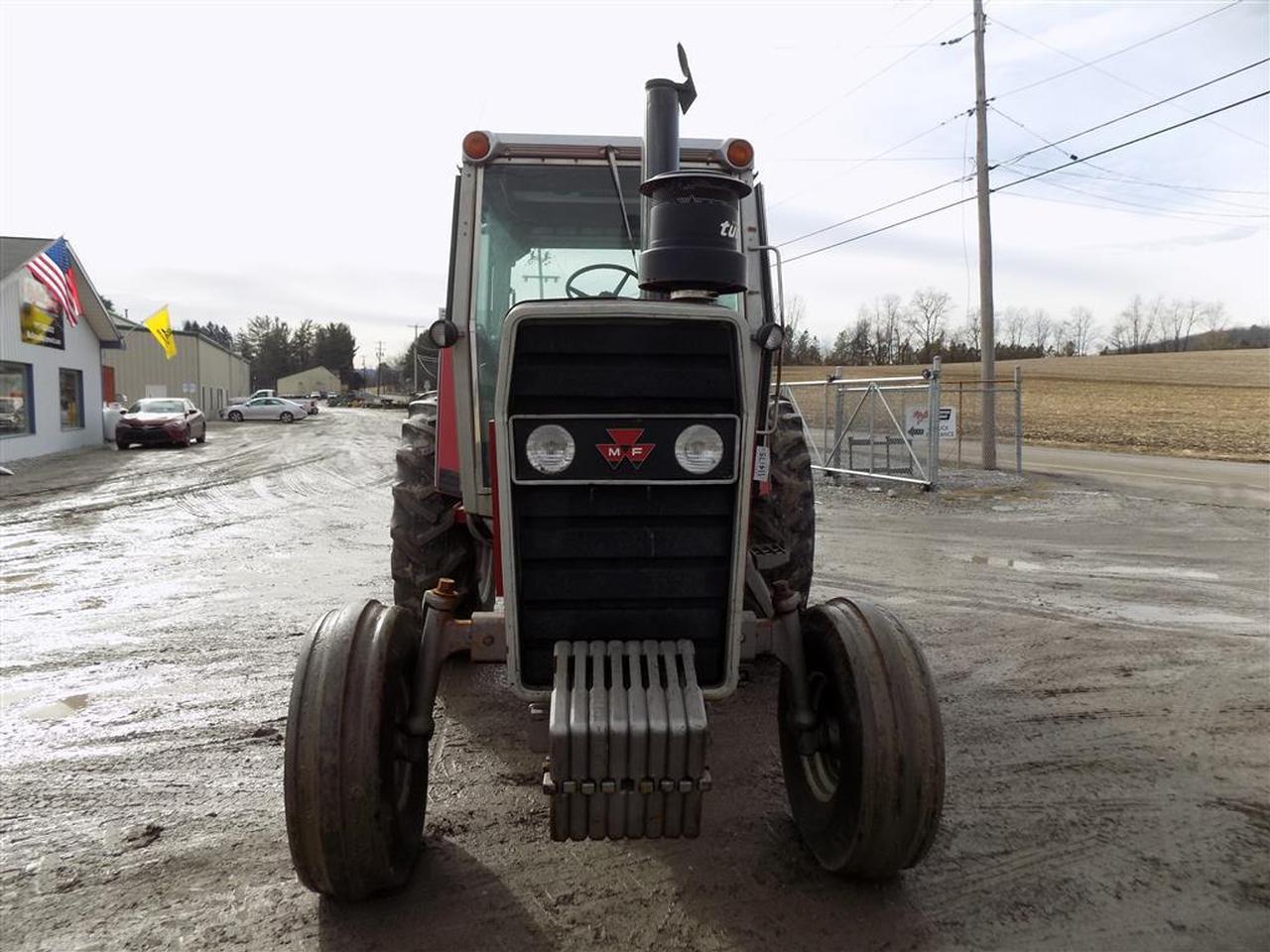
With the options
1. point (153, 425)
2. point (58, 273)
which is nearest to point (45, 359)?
point (58, 273)

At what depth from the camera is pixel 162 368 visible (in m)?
45.5

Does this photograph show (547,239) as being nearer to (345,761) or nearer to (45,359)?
(345,761)

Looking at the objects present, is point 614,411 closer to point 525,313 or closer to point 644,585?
point 525,313

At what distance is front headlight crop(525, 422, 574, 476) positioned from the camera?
2701 millimetres

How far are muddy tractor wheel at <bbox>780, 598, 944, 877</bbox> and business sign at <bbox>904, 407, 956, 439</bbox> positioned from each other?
12503 millimetres

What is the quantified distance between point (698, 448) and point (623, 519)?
318 millimetres

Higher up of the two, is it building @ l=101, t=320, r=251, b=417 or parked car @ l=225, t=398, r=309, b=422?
building @ l=101, t=320, r=251, b=417

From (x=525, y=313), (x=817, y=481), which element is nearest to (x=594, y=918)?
(x=525, y=313)

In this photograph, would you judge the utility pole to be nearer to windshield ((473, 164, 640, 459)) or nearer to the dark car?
windshield ((473, 164, 640, 459))

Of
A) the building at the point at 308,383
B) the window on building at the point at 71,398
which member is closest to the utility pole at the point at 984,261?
the window on building at the point at 71,398

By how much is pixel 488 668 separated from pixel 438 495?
1.22m

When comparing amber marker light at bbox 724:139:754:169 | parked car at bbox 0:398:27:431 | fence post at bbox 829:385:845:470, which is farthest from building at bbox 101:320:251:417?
amber marker light at bbox 724:139:754:169

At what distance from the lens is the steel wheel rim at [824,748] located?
3070 millimetres

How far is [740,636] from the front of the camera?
291cm
